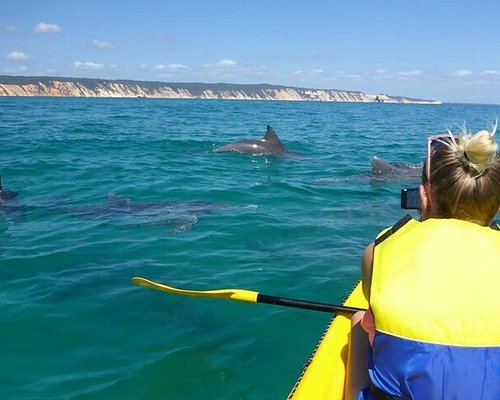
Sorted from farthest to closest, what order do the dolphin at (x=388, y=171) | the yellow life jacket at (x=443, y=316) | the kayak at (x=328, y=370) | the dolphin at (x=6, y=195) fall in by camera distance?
the dolphin at (x=388, y=171), the dolphin at (x=6, y=195), the kayak at (x=328, y=370), the yellow life jacket at (x=443, y=316)

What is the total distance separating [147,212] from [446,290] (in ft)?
32.6

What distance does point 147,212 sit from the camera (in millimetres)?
12156

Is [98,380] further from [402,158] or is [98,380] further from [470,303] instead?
[402,158]

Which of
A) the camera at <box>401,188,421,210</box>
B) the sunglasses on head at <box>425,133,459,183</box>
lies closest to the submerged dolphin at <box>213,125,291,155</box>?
the camera at <box>401,188,421,210</box>

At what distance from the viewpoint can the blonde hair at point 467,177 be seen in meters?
2.83

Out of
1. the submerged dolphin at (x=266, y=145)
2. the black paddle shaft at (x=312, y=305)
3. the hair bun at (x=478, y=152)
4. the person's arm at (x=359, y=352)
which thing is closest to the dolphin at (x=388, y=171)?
the submerged dolphin at (x=266, y=145)

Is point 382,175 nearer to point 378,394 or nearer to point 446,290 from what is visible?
point 378,394

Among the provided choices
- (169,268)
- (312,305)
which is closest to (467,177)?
(312,305)

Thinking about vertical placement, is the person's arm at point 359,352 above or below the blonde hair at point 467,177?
below

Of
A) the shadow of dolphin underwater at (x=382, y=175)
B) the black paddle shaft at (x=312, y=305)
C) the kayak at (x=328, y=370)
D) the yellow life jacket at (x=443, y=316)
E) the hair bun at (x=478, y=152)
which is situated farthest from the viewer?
the shadow of dolphin underwater at (x=382, y=175)

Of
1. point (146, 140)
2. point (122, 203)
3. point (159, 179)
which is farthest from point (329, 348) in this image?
point (146, 140)

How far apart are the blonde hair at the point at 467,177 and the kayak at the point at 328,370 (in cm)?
159

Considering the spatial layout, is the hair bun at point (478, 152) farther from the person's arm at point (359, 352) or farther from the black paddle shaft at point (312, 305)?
the black paddle shaft at point (312, 305)

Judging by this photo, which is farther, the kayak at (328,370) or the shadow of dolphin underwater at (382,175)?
the shadow of dolphin underwater at (382,175)
